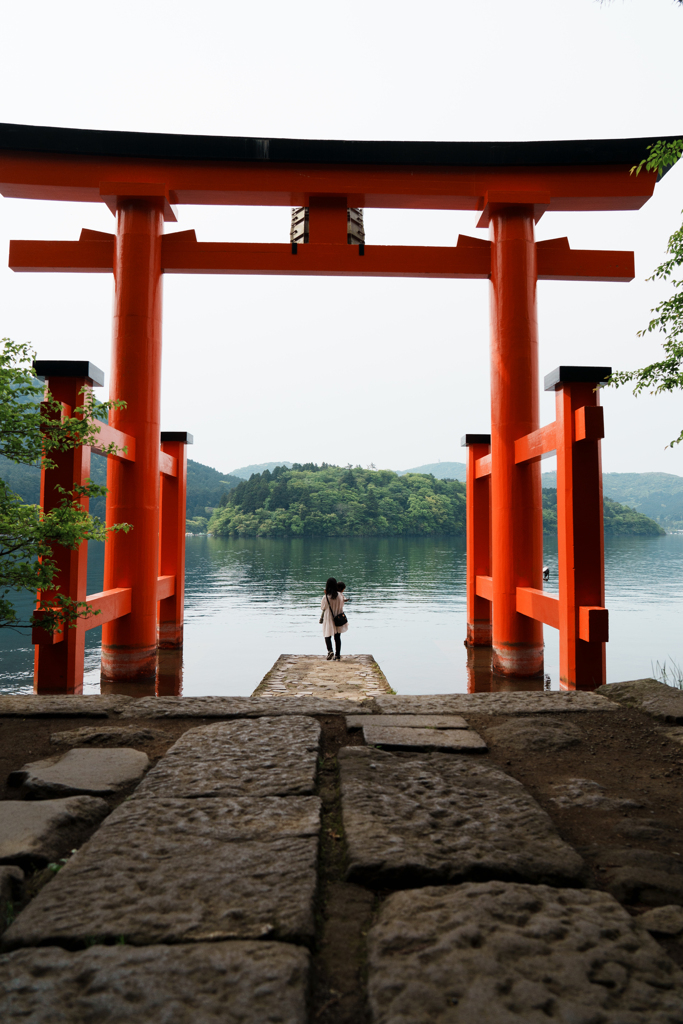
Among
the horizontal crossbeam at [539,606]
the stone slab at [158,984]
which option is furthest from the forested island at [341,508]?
the stone slab at [158,984]

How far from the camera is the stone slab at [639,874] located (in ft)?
4.18

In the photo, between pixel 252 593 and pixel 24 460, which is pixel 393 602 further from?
pixel 24 460

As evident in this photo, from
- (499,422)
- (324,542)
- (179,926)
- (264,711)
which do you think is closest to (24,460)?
(264,711)

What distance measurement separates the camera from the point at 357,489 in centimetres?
6500

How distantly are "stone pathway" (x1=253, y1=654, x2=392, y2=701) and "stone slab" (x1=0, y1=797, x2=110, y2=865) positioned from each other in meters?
4.63

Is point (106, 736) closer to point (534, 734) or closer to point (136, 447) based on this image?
point (534, 734)

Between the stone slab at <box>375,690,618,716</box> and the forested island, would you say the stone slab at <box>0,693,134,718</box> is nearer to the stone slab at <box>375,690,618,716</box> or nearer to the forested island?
the stone slab at <box>375,690,618,716</box>

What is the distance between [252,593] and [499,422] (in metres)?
15.5

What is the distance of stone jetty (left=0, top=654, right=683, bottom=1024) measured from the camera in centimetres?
94

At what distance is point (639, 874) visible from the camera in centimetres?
134

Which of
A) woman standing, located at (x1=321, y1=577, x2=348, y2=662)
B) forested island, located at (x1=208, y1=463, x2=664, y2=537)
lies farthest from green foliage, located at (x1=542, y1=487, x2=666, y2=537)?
woman standing, located at (x1=321, y1=577, x2=348, y2=662)

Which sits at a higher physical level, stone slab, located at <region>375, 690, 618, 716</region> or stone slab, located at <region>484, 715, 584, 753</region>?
stone slab, located at <region>484, 715, 584, 753</region>

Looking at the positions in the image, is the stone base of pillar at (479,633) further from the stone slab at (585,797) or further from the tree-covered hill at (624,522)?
the tree-covered hill at (624,522)

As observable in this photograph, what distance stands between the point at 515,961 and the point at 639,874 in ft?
1.64
